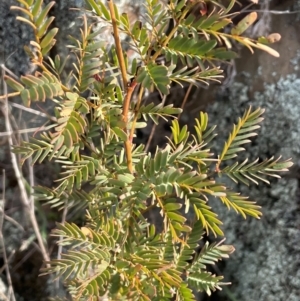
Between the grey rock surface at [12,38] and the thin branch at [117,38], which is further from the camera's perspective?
the grey rock surface at [12,38]

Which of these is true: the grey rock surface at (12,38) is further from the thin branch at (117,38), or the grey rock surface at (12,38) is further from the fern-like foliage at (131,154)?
the thin branch at (117,38)

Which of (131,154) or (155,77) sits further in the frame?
(131,154)

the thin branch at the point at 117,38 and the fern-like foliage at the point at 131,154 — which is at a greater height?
the thin branch at the point at 117,38

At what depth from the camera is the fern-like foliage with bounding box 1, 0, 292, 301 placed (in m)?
0.57

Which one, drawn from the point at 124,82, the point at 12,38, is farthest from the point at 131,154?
the point at 12,38

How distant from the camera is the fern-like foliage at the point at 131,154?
57 cm

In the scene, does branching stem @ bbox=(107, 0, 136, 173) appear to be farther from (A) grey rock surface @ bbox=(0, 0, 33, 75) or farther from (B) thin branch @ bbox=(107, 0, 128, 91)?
(A) grey rock surface @ bbox=(0, 0, 33, 75)

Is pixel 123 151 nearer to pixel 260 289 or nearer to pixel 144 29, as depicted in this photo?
pixel 144 29

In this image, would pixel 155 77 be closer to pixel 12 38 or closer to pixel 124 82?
pixel 124 82

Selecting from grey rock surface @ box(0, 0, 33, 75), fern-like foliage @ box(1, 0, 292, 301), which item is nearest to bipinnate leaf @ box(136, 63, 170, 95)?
fern-like foliage @ box(1, 0, 292, 301)

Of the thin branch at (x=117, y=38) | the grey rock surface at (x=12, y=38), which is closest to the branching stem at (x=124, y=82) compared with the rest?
the thin branch at (x=117, y=38)

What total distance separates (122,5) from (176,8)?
21.8 inches

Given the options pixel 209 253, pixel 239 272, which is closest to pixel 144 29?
pixel 209 253

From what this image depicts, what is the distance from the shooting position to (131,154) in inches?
28.6
